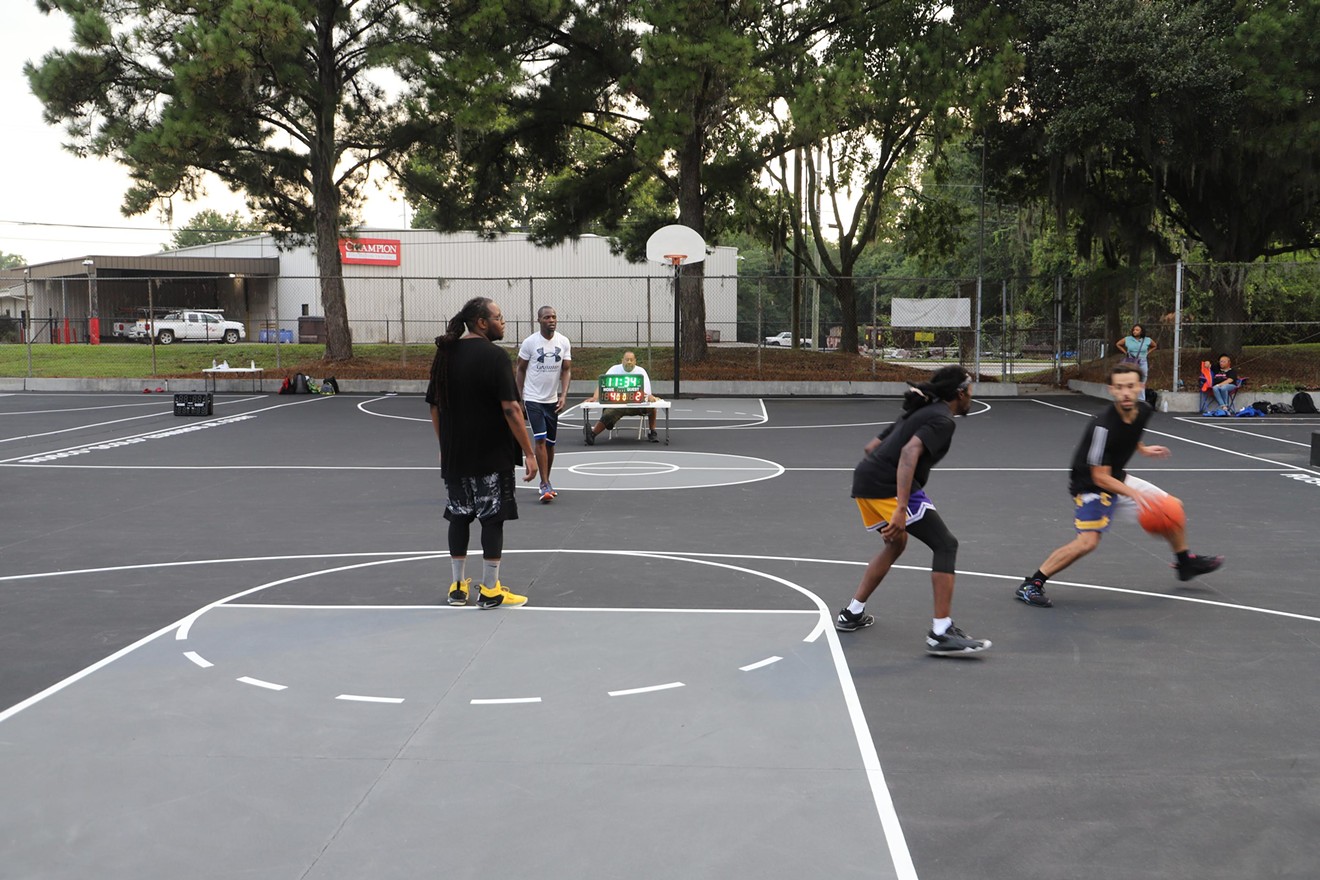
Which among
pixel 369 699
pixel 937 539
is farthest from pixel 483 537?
pixel 937 539

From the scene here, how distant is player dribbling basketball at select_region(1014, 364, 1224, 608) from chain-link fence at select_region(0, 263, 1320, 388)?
1626 cm

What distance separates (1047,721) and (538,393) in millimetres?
7609

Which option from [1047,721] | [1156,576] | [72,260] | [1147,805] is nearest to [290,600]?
[1047,721]

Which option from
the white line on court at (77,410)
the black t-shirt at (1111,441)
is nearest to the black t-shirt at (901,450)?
the black t-shirt at (1111,441)

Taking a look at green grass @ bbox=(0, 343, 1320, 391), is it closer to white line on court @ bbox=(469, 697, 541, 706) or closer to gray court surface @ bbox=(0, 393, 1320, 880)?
gray court surface @ bbox=(0, 393, 1320, 880)

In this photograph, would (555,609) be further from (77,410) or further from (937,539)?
(77,410)

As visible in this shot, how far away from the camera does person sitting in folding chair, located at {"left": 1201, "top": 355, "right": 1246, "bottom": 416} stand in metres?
22.0

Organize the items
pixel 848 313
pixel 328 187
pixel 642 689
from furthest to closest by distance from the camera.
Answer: pixel 848 313 → pixel 328 187 → pixel 642 689

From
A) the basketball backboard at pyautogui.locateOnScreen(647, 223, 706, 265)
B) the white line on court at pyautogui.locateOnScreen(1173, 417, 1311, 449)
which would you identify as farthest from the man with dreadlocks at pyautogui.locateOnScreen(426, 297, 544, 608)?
the basketball backboard at pyautogui.locateOnScreen(647, 223, 706, 265)

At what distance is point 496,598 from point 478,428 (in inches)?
43.2

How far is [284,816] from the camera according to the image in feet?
13.5

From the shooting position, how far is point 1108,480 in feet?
23.4

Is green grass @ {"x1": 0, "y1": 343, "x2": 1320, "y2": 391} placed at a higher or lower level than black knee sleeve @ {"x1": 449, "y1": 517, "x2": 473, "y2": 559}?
higher

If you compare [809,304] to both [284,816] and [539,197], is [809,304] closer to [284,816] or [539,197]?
[539,197]
